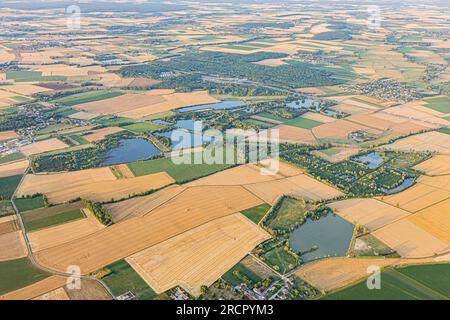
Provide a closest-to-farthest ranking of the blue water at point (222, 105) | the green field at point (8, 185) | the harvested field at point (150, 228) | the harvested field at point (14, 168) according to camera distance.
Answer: the harvested field at point (150, 228) → the green field at point (8, 185) → the harvested field at point (14, 168) → the blue water at point (222, 105)

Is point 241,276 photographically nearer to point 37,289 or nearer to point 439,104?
point 37,289

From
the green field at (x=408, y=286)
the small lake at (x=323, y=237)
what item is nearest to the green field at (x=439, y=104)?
the small lake at (x=323, y=237)

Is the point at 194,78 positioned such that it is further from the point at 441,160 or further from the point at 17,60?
the point at 441,160

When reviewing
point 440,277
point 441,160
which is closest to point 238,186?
point 440,277

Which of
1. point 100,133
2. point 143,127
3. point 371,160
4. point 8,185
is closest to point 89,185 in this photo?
point 8,185

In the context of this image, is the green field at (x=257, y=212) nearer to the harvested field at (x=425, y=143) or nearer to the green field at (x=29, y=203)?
the green field at (x=29, y=203)

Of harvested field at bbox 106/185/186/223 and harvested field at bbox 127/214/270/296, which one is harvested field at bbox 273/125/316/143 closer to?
harvested field at bbox 106/185/186/223
